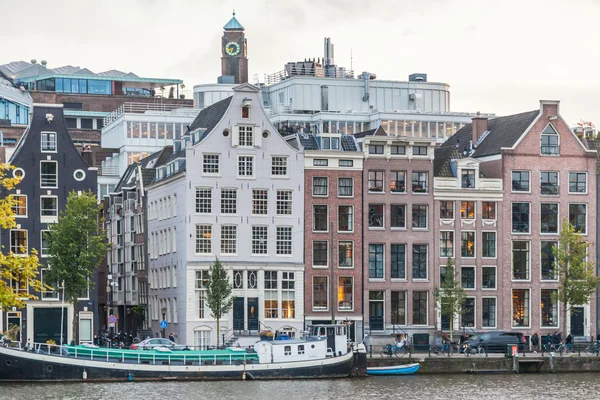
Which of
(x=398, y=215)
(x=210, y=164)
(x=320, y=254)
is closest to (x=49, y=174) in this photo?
(x=210, y=164)

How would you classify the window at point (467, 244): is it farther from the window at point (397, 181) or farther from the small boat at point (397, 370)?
the small boat at point (397, 370)

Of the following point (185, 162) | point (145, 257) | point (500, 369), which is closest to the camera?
point (500, 369)

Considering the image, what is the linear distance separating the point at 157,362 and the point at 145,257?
93.5 feet

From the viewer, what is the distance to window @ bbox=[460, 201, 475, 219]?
10269cm

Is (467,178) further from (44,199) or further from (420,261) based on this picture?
(44,199)

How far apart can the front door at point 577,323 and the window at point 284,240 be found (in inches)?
852

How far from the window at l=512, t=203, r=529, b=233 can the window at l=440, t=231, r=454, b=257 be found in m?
4.69

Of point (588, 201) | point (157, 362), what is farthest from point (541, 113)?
point (157, 362)

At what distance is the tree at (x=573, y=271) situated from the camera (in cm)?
9862

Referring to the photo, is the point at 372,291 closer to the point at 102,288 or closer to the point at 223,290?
the point at 223,290

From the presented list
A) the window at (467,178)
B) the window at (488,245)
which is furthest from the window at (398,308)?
the window at (467,178)

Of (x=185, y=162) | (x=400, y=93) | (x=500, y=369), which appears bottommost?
(x=500, y=369)

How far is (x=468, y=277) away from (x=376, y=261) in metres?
7.00

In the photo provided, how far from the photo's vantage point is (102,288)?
123750 mm
